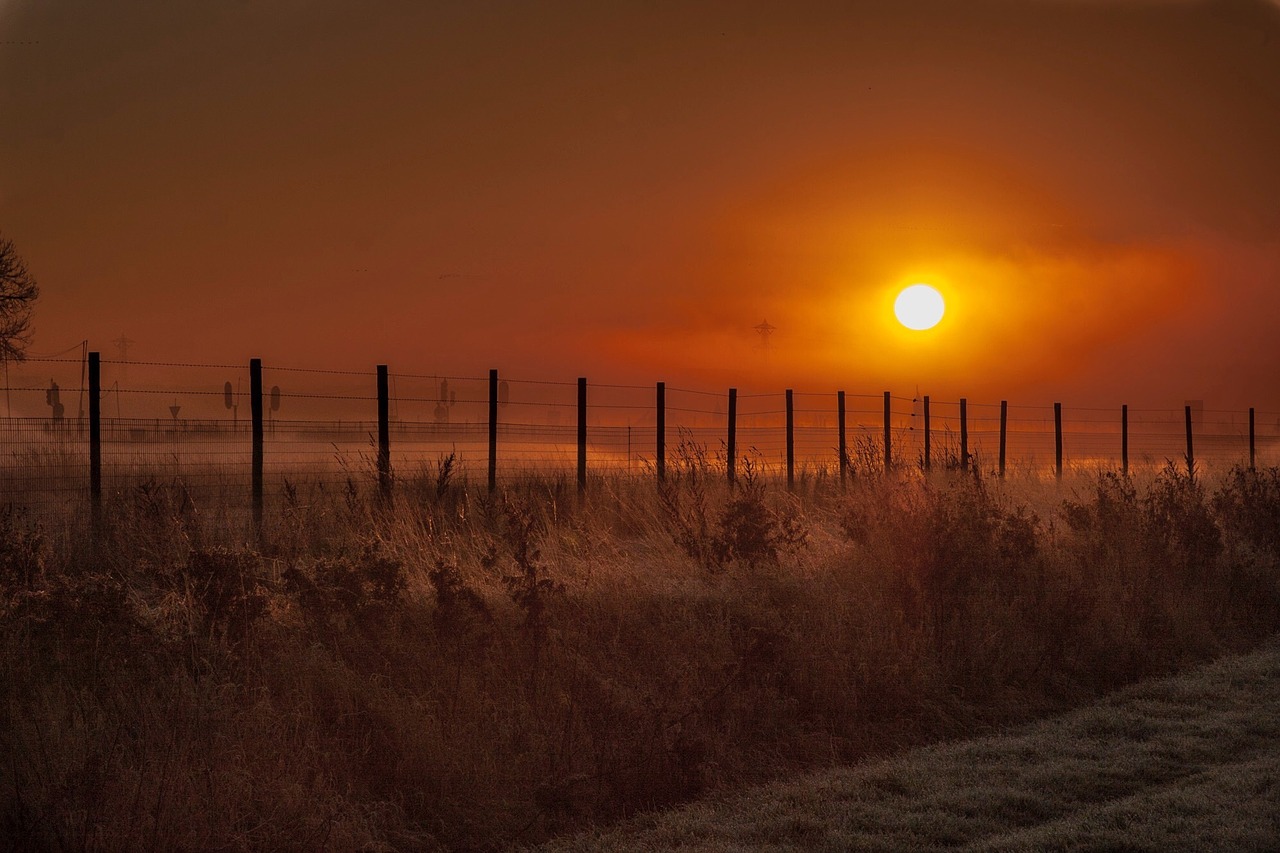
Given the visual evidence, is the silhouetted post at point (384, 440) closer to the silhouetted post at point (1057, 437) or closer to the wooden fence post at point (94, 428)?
the wooden fence post at point (94, 428)

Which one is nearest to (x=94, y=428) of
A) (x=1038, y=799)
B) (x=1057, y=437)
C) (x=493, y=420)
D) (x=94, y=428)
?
(x=94, y=428)

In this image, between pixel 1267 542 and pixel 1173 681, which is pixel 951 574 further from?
pixel 1267 542

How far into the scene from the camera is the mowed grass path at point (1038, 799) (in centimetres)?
448

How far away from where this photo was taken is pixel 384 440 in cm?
1416

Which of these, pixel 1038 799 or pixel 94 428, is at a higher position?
pixel 94 428

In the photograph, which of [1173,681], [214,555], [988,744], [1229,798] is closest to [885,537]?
[1173,681]

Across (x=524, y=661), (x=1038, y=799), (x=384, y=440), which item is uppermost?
(x=384, y=440)

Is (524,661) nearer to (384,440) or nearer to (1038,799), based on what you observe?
(1038,799)

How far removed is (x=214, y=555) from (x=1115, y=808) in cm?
526

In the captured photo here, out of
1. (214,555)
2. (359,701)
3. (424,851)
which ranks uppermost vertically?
(214,555)

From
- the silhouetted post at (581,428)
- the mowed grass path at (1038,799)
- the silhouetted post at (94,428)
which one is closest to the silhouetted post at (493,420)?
the silhouetted post at (581,428)

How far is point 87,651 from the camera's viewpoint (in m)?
6.13

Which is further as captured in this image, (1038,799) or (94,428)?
(94,428)

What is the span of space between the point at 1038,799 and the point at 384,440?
10686mm
